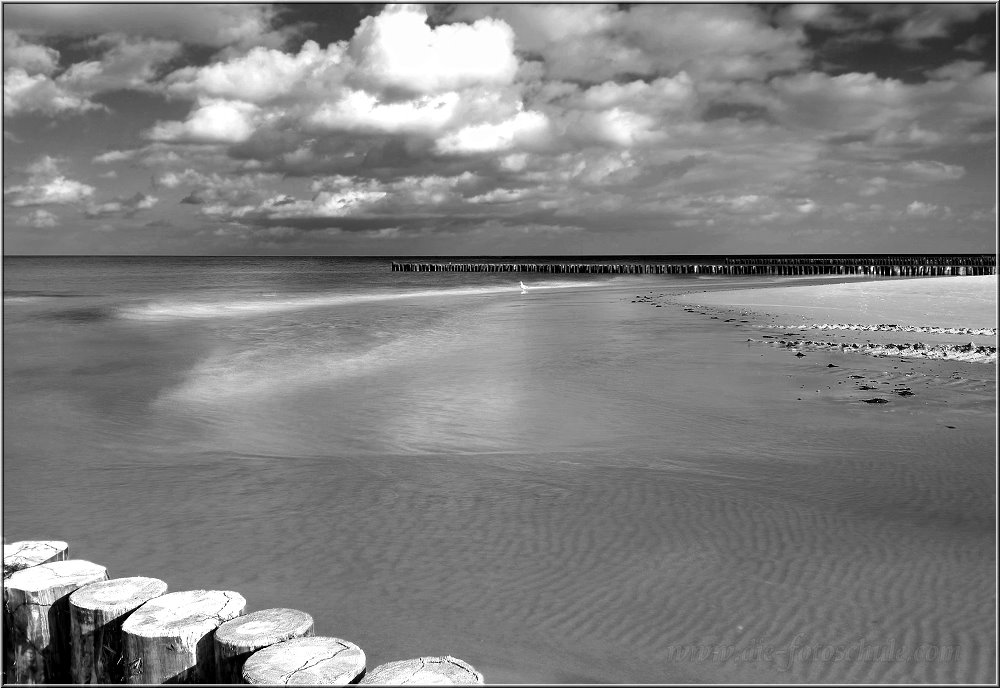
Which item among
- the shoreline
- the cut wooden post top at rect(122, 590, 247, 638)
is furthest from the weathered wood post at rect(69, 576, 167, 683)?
the shoreline

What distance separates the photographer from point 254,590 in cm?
566

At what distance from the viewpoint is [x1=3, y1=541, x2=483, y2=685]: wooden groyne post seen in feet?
10.9

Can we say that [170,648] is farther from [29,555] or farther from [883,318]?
[883,318]

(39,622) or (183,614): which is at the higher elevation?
(183,614)

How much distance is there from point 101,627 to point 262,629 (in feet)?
3.27

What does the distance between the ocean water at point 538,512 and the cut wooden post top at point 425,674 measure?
1.46 m

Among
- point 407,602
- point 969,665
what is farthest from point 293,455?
point 969,665

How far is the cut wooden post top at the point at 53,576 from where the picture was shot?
406cm

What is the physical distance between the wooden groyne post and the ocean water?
4.94 ft

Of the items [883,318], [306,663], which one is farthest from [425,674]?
[883,318]

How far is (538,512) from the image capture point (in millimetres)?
7141

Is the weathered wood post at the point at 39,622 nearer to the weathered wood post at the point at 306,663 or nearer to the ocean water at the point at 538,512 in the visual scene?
the weathered wood post at the point at 306,663

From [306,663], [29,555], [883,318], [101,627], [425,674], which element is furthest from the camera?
[883,318]

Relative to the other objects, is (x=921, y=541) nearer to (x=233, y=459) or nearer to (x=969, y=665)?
(x=969, y=665)
